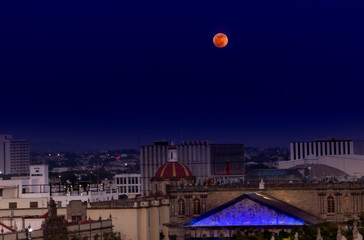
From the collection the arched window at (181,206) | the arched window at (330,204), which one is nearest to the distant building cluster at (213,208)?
the arched window at (181,206)

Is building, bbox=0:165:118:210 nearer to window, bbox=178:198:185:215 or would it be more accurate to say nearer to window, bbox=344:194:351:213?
window, bbox=178:198:185:215

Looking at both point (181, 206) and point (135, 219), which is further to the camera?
point (181, 206)

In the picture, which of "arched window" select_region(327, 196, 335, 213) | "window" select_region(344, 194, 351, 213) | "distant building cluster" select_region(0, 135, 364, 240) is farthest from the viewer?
"arched window" select_region(327, 196, 335, 213)

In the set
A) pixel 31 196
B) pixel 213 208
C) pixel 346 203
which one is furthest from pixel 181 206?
pixel 31 196

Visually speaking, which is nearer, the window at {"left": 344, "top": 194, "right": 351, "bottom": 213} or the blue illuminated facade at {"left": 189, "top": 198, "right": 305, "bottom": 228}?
the blue illuminated facade at {"left": 189, "top": 198, "right": 305, "bottom": 228}

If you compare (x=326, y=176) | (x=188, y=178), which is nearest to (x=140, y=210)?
(x=188, y=178)

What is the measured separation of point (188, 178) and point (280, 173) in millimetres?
13810

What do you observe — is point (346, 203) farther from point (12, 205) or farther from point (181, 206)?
point (12, 205)

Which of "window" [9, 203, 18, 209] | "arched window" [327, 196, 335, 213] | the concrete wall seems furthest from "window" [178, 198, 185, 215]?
"window" [9, 203, 18, 209]

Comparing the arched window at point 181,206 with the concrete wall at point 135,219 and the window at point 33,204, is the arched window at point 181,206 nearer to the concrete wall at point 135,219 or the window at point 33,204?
the concrete wall at point 135,219

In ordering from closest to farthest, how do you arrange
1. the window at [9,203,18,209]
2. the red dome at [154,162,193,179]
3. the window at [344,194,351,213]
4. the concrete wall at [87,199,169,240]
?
the window at [344,194,351,213] → the concrete wall at [87,199,169,240] → the window at [9,203,18,209] → the red dome at [154,162,193,179]

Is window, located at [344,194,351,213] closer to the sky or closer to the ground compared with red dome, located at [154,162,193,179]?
closer to the ground

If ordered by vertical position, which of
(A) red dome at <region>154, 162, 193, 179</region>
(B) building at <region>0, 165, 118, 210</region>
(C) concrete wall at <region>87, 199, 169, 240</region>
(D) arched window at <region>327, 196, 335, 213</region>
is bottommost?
(C) concrete wall at <region>87, 199, 169, 240</region>

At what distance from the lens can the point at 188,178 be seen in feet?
496
